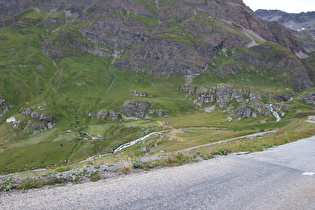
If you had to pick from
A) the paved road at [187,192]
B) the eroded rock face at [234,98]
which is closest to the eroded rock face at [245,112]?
the eroded rock face at [234,98]

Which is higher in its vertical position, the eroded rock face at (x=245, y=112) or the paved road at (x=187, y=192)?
the paved road at (x=187, y=192)

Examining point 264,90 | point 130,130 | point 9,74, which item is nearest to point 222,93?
point 264,90

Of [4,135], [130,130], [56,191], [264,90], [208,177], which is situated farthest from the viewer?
[264,90]

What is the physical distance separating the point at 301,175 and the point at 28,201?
1157 cm

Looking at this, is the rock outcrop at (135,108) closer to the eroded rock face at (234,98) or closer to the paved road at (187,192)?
the eroded rock face at (234,98)

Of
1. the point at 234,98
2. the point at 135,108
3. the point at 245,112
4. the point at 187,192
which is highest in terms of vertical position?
the point at 187,192

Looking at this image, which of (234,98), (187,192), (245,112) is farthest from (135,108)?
(187,192)

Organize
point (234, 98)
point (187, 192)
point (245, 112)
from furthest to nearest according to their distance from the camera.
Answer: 1. point (234, 98)
2. point (245, 112)
3. point (187, 192)

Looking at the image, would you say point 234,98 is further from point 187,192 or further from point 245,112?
point 187,192

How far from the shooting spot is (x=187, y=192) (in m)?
6.32

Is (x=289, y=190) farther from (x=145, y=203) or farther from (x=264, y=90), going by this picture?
(x=264, y=90)

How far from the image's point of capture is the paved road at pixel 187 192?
5.43 metres

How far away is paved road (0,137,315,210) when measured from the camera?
5434 millimetres

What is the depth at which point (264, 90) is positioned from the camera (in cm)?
16038
